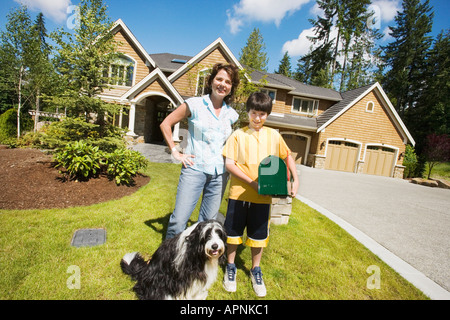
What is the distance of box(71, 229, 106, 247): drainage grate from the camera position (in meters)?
2.98

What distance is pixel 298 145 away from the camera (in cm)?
1784

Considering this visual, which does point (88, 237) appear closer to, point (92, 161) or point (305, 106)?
point (92, 161)

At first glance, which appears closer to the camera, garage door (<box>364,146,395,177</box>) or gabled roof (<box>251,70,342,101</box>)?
gabled roof (<box>251,70,342,101</box>)

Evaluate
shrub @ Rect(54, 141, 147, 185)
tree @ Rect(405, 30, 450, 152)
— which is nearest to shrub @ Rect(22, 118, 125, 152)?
shrub @ Rect(54, 141, 147, 185)

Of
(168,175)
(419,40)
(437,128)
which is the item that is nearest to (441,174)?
(437,128)

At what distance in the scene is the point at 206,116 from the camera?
7.67 feet

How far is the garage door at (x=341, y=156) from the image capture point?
1681 cm

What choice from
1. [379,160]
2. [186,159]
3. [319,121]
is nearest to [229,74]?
[186,159]

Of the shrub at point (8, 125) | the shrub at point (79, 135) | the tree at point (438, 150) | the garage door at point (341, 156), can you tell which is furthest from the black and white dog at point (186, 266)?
the tree at point (438, 150)

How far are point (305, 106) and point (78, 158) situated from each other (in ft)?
60.3

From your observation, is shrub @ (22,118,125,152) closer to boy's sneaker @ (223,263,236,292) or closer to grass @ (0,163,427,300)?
grass @ (0,163,427,300)

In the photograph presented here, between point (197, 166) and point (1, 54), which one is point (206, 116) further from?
point (1, 54)

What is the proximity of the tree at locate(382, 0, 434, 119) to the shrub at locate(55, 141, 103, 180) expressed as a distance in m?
37.6
